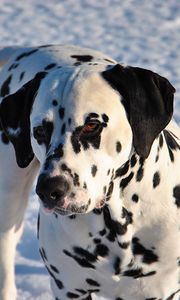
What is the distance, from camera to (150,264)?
11.3 feet

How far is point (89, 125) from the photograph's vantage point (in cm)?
295

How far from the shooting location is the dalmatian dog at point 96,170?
294 centimetres

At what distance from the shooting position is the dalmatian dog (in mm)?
2943

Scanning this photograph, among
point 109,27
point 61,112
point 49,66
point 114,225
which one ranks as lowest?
point 114,225

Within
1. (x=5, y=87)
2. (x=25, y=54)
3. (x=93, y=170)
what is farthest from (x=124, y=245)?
(x=25, y=54)

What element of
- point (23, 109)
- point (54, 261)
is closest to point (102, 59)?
point (23, 109)

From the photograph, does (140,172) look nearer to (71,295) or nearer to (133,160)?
(133,160)

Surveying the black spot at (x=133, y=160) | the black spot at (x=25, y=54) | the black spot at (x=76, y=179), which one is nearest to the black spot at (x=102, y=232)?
the black spot at (x=133, y=160)

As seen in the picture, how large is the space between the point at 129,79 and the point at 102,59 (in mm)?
781

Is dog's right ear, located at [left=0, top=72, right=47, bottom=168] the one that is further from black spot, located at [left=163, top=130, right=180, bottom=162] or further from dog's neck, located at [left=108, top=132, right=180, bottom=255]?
black spot, located at [left=163, top=130, right=180, bottom=162]

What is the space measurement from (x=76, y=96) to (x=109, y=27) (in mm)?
5685

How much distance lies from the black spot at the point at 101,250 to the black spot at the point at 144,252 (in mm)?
117

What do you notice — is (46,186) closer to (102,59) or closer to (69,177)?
(69,177)

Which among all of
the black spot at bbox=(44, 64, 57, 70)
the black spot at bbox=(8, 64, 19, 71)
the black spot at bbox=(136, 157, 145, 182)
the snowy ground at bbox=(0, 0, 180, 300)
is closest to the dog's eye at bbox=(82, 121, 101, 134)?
the black spot at bbox=(136, 157, 145, 182)
